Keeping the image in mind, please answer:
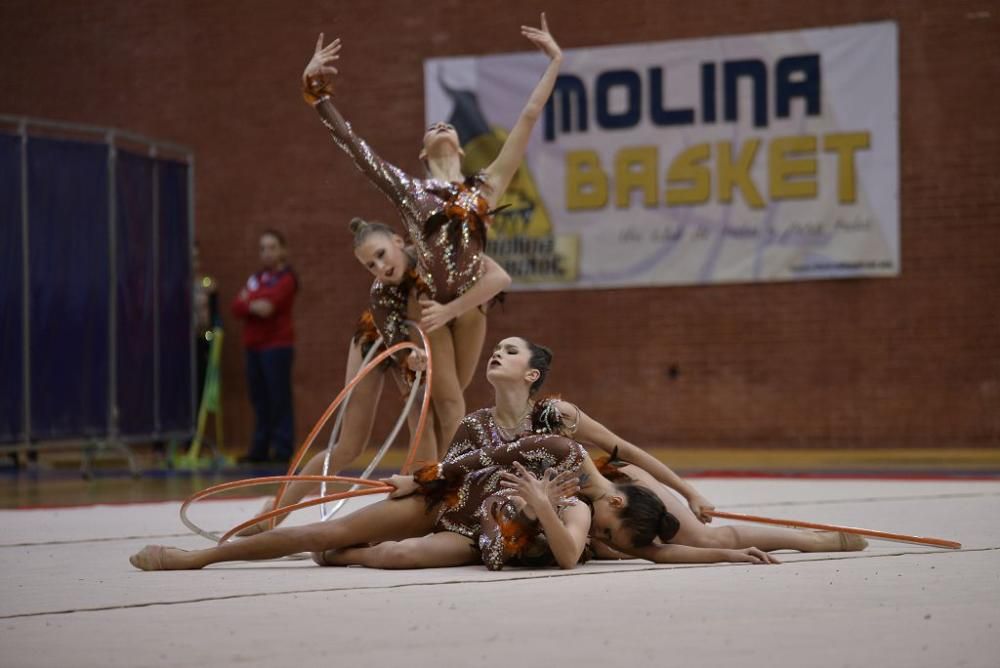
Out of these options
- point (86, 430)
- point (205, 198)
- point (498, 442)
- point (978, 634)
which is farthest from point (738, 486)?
point (205, 198)

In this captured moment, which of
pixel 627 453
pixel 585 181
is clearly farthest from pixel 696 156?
pixel 627 453

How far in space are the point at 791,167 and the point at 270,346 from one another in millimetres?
3882

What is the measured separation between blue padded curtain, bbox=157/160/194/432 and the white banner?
7.98ft

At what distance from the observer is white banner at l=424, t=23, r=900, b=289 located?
10.4 m

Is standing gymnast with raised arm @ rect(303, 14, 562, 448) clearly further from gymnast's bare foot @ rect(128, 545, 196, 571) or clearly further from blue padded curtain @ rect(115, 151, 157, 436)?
blue padded curtain @ rect(115, 151, 157, 436)

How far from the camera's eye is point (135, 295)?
358 inches

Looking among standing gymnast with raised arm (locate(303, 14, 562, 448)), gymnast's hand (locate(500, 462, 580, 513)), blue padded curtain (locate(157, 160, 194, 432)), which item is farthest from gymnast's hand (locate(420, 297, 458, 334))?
blue padded curtain (locate(157, 160, 194, 432))

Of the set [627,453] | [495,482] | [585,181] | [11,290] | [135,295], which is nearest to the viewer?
[495,482]

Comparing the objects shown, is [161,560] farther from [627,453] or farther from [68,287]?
[68,287]

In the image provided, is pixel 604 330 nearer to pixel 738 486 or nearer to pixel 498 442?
pixel 738 486

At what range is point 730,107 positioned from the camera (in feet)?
34.9

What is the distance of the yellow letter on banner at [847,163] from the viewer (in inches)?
409

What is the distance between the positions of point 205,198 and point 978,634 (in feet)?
31.9

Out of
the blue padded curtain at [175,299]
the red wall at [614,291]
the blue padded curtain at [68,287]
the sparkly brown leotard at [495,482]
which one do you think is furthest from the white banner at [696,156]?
the sparkly brown leotard at [495,482]
